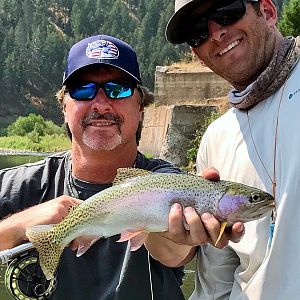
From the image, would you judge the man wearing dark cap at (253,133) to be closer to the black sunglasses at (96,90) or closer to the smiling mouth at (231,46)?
the smiling mouth at (231,46)

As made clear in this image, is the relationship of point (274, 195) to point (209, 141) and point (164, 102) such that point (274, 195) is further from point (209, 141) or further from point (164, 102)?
point (164, 102)

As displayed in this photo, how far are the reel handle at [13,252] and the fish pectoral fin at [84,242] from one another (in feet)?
0.82

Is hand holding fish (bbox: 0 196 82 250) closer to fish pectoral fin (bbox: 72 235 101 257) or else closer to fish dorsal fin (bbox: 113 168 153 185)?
fish pectoral fin (bbox: 72 235 101 257)

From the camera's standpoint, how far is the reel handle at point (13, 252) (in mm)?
3350

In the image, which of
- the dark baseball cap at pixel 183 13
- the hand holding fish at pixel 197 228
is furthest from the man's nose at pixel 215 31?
the hand holding fish at pixel 197 228

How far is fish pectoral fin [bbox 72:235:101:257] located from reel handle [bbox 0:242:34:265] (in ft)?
0.82

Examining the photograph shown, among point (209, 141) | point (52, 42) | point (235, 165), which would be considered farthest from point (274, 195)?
point (52, 42)

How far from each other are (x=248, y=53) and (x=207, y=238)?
3.63ft

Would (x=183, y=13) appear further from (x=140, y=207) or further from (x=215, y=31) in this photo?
(x=140, y=207)

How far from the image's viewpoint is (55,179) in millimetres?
3744

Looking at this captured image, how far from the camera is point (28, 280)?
363 cm

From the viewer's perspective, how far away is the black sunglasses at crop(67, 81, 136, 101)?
3.66 m

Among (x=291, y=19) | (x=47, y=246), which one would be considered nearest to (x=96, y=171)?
(x=47, y=246)

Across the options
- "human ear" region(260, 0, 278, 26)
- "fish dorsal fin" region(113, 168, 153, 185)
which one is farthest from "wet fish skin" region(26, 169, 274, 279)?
"human ear" region(260, 0, 278, 26)
